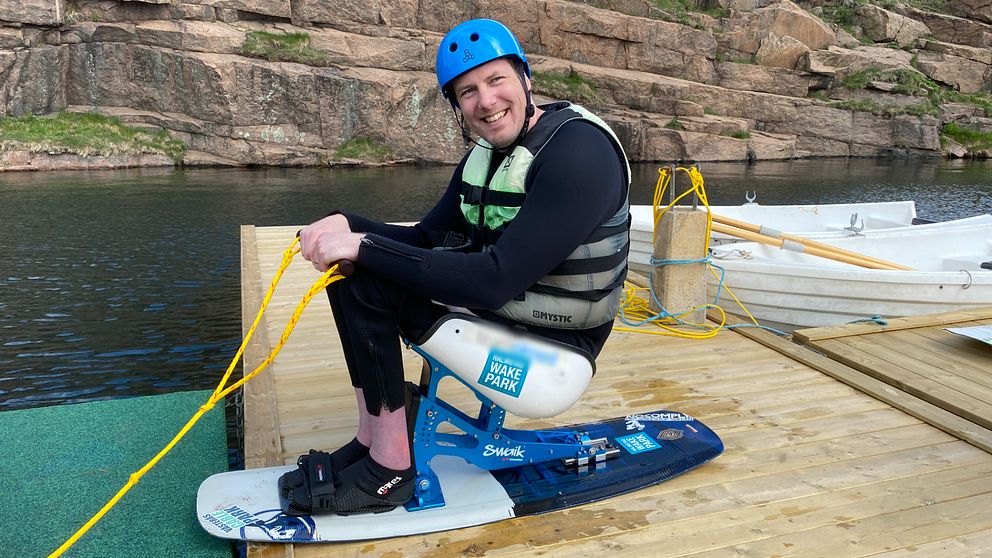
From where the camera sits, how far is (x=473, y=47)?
255 cm

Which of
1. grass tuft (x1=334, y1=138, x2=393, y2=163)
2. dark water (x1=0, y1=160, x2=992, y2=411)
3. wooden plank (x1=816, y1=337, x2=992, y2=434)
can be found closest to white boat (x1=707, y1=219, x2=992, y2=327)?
wooden plank (x1=816, y1=337, x2=992, y2=434)

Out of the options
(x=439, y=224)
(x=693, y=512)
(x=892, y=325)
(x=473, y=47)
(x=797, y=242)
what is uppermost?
(x=473, y=47)

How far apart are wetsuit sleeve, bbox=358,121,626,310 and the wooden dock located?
40.7 inches

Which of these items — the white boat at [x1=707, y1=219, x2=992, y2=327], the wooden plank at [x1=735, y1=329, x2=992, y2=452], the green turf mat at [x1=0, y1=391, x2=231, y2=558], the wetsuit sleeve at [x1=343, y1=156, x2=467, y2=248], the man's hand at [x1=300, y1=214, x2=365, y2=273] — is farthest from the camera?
the white boat at [x1=707, y1=219, x2=992, y2=327]

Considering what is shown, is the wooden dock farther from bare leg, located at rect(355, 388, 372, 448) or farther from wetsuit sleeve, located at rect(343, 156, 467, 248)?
wetsuit sleeve, located at rect(343, 156, 467, 248)

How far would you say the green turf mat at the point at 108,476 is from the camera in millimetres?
3023

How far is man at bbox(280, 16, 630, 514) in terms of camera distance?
2457 millimetres

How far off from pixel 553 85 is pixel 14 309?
82.9 feet

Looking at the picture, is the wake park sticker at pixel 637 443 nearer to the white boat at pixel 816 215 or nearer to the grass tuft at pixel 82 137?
the white boat at pixel 816 215

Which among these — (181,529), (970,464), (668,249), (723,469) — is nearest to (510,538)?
(723,469)

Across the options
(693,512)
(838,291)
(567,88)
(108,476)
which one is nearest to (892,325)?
(838,291)

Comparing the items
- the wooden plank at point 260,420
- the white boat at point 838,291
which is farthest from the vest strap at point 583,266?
the white boat at point 838,291

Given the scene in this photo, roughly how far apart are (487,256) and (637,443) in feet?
5.03

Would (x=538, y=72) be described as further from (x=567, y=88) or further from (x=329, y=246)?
(x=329, y=246)
